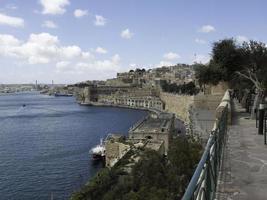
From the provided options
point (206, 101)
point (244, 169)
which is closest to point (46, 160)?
point (206, 101)

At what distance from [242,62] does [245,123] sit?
19.6 ft

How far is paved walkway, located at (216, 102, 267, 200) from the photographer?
168 inches

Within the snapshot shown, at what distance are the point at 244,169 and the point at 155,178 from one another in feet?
45.9

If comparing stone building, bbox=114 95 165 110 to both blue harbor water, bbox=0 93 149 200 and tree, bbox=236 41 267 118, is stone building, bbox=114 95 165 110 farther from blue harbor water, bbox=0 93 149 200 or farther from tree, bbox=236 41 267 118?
tree, bbox=236 41 267 118

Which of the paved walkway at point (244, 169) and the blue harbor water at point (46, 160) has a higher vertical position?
the paved walkway at point (244, 169)

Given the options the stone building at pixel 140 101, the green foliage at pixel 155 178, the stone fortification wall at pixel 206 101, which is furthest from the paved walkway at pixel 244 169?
the stone building at pixel 140 101

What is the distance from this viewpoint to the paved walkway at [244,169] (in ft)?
14.0

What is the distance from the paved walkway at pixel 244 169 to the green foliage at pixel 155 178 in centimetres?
602

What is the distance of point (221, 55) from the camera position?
16875 mm

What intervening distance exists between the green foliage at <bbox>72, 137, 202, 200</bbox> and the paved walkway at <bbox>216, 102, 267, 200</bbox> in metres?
6.02

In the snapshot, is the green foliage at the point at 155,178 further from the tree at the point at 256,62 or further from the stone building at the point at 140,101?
the stone building at the point at 140,101

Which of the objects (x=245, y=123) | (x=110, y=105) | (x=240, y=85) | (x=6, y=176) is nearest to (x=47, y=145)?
(x=6, y=176)

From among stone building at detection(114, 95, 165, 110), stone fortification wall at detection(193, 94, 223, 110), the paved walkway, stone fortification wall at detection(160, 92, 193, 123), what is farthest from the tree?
stone building at detection(114, 95, 165, 110)

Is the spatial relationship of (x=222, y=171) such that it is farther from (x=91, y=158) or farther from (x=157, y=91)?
(x=157, y=91)
